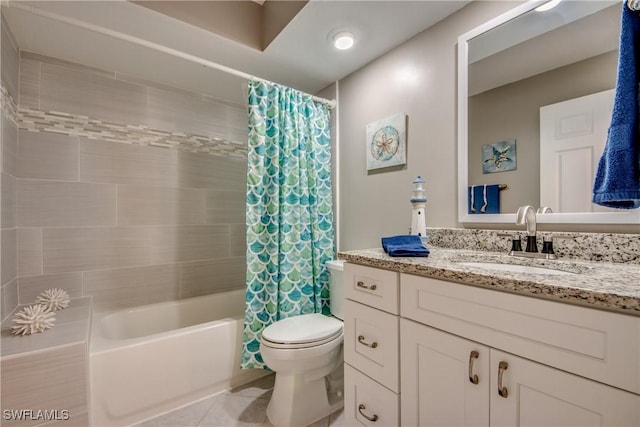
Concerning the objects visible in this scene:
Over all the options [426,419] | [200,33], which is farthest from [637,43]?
[200,33]

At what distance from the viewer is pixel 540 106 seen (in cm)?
115

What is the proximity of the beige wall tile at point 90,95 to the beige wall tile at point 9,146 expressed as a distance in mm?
257

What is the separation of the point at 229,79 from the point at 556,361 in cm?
230

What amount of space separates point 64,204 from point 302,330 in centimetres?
173

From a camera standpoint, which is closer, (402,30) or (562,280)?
(562,280)

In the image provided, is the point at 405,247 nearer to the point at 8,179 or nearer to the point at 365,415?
the point at 365,415

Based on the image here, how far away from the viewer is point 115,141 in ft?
6.28

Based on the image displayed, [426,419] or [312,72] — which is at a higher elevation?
[312,72]

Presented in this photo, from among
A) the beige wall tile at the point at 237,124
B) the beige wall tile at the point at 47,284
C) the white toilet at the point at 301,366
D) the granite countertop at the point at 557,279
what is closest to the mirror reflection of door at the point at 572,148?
the granite countertop at the point at 557,279

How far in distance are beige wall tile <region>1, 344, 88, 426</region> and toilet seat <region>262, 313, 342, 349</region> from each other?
82cm

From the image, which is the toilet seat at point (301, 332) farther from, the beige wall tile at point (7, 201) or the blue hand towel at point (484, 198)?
the beige wall tile at point (7, 201)

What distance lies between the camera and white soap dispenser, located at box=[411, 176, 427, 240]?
1.43m

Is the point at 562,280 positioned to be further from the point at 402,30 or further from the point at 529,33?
the point at 402,30

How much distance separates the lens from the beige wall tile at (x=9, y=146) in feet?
4.62
